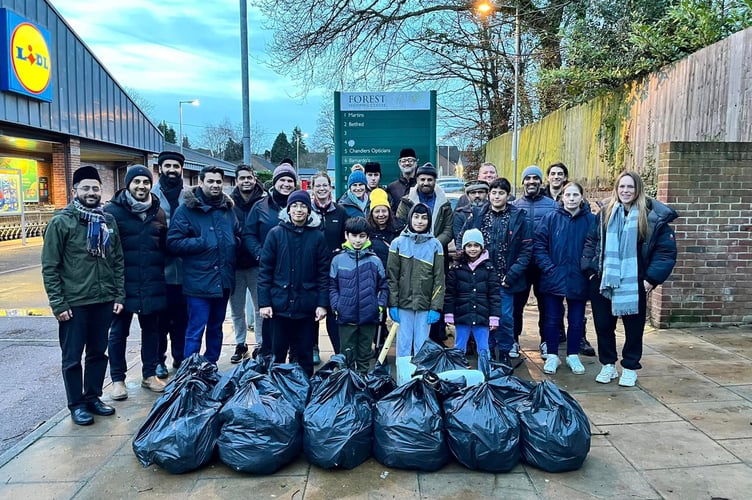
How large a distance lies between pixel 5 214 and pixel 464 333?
66.9ft

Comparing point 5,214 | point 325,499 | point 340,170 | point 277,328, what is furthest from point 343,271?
point 5,214

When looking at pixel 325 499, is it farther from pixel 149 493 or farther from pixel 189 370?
pixel 189 370

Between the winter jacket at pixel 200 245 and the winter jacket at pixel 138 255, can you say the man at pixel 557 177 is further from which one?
the winter jacket at pixel 138 255

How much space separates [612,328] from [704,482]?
1777mm

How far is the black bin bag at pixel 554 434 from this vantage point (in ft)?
10.3

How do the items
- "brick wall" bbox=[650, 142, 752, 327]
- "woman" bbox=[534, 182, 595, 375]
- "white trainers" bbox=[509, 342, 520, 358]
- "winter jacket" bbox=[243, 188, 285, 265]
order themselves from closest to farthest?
1. "woman" bbox=[534, 182, 595, 375]
2. "winter jacket" bbox=[243, 188, 285, 265]
3. "white trainers" bbox=[509, 342, 520, 358]
4. "brick wall" bbox=[650, 142, 752, 327]

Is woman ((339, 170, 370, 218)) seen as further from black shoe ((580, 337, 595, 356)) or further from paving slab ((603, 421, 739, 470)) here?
paving slab ((603, 421, 739, 470))

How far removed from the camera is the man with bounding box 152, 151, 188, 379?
16.3ft

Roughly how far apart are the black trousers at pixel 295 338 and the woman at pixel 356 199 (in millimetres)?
1385

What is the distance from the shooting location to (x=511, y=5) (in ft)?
41.4

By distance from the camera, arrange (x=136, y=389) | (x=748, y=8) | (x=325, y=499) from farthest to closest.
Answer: (x=748, y=8), (x=136, y=389), (x=325, y=499)

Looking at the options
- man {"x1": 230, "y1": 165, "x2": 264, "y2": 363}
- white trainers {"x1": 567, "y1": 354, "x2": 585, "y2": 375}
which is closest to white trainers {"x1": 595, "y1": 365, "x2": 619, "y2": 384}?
white trainers {"x1": 567, "y1": 354, "x2": 585, "y2": 375}

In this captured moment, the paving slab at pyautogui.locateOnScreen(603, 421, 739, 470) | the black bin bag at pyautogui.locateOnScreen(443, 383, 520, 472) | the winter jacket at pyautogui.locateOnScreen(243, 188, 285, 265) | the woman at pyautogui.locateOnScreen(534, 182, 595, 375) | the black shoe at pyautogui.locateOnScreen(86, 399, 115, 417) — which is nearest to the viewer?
the black bin bag at pyautogui.locateOnScreen(443, 383, 520, 472)

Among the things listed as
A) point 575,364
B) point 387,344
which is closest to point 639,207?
point 575,364
